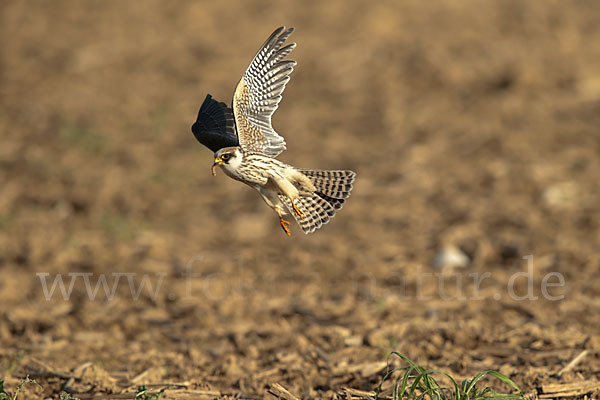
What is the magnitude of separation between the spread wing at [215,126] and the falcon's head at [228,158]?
334 mm

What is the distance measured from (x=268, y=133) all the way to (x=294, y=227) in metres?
4.73

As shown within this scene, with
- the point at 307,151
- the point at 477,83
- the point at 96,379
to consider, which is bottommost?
the point at 96,379

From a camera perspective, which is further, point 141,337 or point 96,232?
point 96,232

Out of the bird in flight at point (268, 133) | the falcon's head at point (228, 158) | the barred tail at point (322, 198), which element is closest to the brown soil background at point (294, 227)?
the barred tail at point (322, 198)

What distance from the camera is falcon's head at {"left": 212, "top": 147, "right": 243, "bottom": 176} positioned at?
12.3 ft

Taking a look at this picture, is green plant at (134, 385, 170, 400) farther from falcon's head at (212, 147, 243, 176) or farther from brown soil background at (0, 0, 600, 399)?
falcon's head at (212, 147, 243, 176)

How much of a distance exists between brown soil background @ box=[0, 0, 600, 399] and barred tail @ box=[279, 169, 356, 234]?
1.08 metres

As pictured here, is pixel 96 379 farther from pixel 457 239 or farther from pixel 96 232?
pixel 457 239

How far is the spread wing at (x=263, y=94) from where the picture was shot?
424 cm

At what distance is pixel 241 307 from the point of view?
6852mm

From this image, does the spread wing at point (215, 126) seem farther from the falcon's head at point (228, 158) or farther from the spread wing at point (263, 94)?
the falcon's head at point (228, 158)

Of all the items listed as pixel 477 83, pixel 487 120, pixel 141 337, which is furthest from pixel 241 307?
pixel 477 83

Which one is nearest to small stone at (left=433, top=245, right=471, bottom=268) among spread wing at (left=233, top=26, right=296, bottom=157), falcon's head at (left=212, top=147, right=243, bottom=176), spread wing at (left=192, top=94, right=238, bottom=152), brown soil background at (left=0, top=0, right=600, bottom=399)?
brown soil background at (left=0, top=0, right=600, bottom=399)

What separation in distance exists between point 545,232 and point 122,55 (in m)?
8.56
